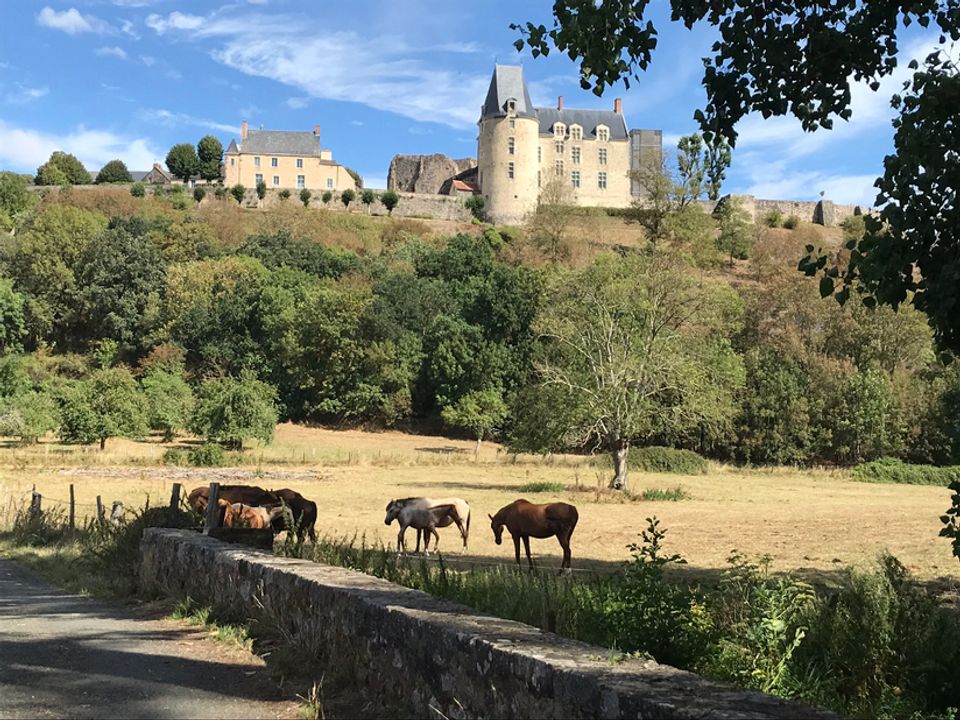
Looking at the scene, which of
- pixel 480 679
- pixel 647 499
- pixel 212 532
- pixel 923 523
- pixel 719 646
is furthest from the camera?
pixel 647 499

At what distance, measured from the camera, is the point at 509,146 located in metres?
113

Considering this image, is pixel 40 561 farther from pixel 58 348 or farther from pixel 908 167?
pixel 58 348

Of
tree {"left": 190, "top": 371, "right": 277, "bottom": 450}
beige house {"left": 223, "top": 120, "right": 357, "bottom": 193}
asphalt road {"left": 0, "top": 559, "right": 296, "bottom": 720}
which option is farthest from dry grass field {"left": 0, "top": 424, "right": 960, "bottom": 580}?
beige house {"left": 223, "top": 120, "right": 357, "bottom": 193}

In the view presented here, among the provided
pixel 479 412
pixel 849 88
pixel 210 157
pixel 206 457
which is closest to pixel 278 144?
pixel 210 157

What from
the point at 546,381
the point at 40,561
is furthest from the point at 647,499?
the point at 40,561

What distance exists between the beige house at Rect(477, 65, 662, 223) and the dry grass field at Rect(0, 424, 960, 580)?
6175 centimetres

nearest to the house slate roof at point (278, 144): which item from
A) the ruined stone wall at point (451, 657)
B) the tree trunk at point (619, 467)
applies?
the tree trunk at point (619, 467)

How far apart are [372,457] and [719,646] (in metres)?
43.4

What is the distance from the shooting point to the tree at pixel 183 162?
131 metres

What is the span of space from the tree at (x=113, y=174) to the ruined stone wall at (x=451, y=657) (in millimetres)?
128553

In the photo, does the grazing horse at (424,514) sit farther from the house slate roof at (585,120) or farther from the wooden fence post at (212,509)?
the house slate roof at (585,120)

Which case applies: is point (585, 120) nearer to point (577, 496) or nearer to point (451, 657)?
point (577, 496)

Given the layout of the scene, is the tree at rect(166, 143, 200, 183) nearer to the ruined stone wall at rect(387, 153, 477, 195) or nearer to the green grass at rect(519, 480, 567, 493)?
the ruined stone wall at rect(387, 153, 477, 195)

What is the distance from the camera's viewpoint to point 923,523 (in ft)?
81.7
